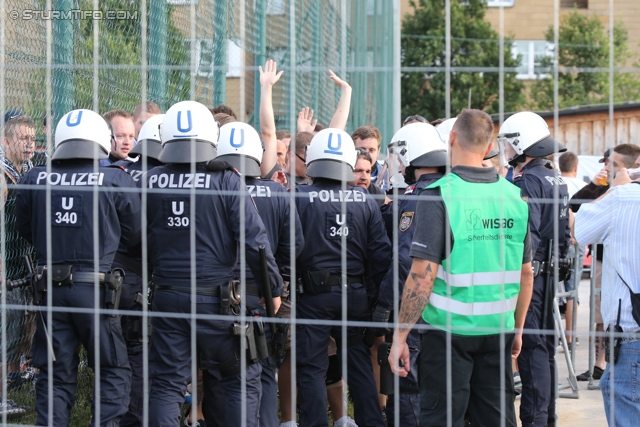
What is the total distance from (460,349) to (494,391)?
0.27m

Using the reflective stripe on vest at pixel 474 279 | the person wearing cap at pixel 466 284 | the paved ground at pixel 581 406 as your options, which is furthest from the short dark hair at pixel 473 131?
the paved ground at pixel 581 406

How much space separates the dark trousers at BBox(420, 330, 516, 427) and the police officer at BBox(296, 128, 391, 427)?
1.37 metres

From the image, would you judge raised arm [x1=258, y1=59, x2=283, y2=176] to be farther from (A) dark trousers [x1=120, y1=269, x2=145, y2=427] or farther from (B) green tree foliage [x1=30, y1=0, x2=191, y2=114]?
(B) green tree foliage [x1=30, y1=0, x2=191, y2=114]

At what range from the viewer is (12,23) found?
6.09 metres

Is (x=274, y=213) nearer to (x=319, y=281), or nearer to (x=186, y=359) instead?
(x=319, y=281)

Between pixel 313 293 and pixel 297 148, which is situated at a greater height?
pixel 297 148

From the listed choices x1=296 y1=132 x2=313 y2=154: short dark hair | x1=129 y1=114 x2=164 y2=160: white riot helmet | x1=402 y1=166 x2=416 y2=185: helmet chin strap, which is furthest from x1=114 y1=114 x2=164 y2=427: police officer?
x1=402 y1=166 x2=416 y2=185: helmet chin strap

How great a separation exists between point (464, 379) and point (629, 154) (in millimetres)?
3553

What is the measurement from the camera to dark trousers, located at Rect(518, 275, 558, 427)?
546cm

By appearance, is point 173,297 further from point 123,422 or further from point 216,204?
point 123,422

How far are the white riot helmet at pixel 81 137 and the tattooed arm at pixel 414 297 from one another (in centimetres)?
183

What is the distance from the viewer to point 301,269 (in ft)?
17.7

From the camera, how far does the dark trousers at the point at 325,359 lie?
532 cm

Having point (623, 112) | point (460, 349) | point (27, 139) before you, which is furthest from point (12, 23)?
point (623, 112)
